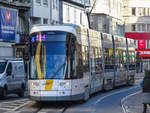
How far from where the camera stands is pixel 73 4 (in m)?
56.0

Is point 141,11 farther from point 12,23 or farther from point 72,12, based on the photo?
point 12,23

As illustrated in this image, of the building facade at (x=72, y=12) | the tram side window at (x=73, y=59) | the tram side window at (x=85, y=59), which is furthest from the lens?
the building facade at (x=72, y=12)

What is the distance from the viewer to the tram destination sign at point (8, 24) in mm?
40438

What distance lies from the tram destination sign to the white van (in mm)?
13299

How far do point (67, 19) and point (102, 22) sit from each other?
656 inches

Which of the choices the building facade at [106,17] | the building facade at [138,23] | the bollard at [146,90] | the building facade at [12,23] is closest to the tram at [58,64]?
the bollard at [146,90]

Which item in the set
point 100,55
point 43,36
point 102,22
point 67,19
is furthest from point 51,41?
point 102,22

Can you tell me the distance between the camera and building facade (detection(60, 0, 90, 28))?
173 feet

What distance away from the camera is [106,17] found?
2744 inches

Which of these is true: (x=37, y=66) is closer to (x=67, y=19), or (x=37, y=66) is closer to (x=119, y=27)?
(x=67, y=19)

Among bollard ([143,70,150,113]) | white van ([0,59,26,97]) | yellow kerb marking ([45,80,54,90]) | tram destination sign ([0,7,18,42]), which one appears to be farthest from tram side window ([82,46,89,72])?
tram destination sign ([0,7,18,42])

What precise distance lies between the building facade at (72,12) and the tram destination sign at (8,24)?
10.7 meters

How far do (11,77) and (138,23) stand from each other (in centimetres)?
5679

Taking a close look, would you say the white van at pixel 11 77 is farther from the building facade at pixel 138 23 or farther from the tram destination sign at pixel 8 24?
the building facade at pixel 138 23
